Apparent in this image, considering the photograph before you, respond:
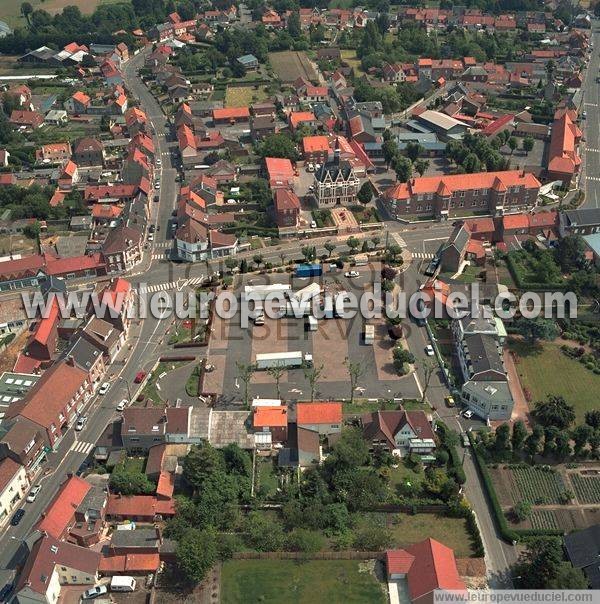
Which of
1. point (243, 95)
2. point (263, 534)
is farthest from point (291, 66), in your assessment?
point (263, 534)

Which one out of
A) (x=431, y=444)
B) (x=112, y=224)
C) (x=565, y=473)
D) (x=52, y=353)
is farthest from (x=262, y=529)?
(x=112, y=224)

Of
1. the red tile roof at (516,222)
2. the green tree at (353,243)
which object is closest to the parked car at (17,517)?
the green tree at (353,243)

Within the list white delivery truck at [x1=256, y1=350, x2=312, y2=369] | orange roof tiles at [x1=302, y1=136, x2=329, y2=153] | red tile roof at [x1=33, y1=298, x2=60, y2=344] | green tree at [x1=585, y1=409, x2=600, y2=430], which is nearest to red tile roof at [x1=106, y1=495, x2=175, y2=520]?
white delivery truck at [x1=256, y1=350, x2=312, y2=369]

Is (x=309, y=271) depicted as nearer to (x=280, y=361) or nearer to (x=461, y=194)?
(x=280, y=361)

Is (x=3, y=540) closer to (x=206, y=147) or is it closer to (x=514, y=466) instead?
(x=514, y=466)

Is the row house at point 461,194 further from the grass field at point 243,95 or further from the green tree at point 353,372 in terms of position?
the grass field at point 243,95

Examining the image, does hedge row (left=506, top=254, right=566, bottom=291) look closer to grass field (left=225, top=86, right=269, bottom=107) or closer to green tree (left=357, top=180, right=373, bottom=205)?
green tree (left=357, top=180, right=373, bottom=205)
